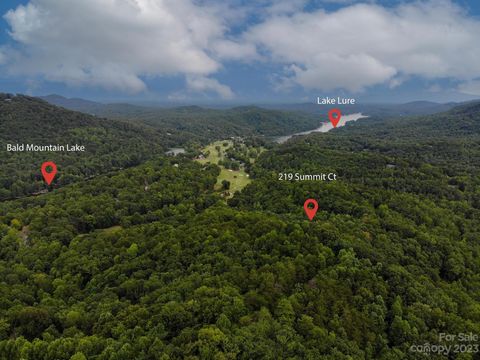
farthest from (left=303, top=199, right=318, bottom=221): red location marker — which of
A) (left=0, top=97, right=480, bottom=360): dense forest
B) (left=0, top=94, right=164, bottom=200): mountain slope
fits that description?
(left=0, top=94, right=164, bottom=200): mountain slope

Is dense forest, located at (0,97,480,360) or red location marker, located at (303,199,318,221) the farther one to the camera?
red location marker, located at (303,199,318,221)

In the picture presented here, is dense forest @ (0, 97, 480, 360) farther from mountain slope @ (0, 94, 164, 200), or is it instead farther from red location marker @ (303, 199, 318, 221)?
mountain slope @ (0, 94, 164, 200)

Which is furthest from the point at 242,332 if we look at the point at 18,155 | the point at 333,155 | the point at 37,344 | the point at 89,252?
the point at 18,155

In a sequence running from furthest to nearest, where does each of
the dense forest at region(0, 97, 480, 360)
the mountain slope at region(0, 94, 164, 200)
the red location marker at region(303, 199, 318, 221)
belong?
the mountain slope at region(0, 94, 164, 200) < the red location marker at region(303, 199, 318, 221) < the dense forest at region(0, 97, 480, 360)

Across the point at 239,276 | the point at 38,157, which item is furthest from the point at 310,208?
the point at 38,157

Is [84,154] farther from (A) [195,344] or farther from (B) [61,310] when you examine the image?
(A) [195,344]

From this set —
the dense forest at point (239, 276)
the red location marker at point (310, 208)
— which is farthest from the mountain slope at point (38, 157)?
the red location marker at point (310, 208)

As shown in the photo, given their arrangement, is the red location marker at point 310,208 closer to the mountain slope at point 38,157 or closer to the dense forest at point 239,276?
the dense forest at point 239,276

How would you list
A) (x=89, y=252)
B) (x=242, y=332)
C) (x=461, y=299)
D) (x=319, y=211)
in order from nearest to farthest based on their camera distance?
(x=242, y=332) → (x=461, y=299) → (x=89, y=252) → (x=319, y=211)
